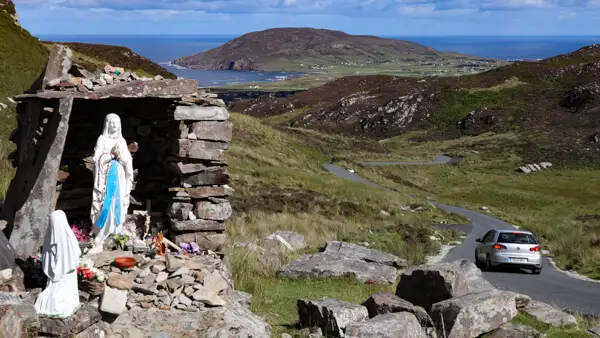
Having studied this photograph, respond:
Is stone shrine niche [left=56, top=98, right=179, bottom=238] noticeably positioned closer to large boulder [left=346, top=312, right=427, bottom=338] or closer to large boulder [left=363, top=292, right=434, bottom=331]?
large boulder [left=363, top=292, right=434, bottom=331]

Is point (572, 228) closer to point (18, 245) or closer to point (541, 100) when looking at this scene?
point (18, 245)

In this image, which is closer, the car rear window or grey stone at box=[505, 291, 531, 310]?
grey stone at box=[505, 291, 531, 310]

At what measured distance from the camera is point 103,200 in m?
13.3

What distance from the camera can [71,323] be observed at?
10.1 m

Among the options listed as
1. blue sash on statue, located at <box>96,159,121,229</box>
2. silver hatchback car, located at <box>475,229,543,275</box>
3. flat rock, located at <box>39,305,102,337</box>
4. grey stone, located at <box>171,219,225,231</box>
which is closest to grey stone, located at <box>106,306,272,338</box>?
flat rock, located at <box>39,305,102,337</box>

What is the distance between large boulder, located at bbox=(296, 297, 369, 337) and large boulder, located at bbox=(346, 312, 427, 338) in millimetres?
539

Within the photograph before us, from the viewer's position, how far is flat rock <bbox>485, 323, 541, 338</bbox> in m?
12.8

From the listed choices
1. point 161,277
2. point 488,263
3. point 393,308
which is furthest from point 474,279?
point 488,263

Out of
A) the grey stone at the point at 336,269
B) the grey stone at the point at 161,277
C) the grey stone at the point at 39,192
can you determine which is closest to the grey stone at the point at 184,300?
the grey stone at the point at 161,277

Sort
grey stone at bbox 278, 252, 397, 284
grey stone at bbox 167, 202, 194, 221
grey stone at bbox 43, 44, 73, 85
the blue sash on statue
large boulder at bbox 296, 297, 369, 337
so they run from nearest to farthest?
1. large boulder at bbox 296, 297, 369, 337
2. the blue sash on statue
3. grey stone at bbox 43, 44, 73, 85
4. grey stone at bbox 167, 202, 194, 221
5. grey stone at bbox 278, 252, 397, 284

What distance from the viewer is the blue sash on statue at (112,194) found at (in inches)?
520

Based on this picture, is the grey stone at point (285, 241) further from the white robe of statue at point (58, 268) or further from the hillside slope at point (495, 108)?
the hillside slope at point (495, 108)

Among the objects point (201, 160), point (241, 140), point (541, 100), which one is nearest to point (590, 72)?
point (541, 100)

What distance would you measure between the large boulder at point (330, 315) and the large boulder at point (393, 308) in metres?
0.34
